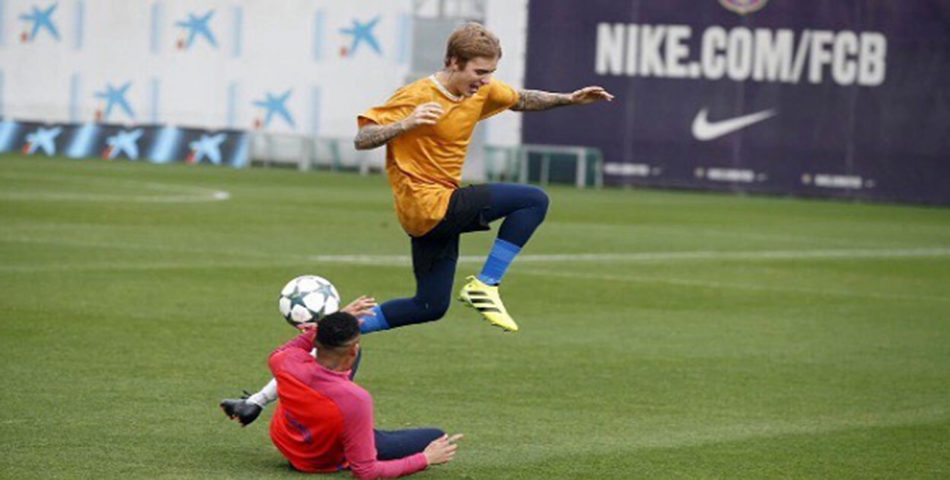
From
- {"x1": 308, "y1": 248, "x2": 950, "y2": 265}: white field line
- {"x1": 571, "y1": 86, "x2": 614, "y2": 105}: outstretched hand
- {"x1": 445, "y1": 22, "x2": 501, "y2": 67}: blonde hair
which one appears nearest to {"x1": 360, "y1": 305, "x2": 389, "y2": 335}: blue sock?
{"x1": 445, "y1": 22, "x2": 501, "y2": 67}: blonde hair

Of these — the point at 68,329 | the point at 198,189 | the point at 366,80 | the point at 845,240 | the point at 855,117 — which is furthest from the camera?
the point at 366,80

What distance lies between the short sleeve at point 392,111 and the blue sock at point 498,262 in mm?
1137

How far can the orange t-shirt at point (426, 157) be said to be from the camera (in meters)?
12.1

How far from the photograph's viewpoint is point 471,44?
38.9 feet

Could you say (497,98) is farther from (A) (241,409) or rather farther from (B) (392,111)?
(A) (241,409)

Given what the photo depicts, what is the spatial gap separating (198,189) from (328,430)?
1147 inches

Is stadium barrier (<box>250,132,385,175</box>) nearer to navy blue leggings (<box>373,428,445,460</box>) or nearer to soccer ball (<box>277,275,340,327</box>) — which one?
soccer ball (<box>277,275,340,327</box>)

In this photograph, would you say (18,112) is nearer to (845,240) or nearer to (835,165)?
(835,165)

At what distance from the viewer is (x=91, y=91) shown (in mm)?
53969

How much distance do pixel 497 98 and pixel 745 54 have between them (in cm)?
3372

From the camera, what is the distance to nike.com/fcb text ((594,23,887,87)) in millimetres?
44906

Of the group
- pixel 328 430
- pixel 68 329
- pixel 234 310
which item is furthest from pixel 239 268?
pixel 328 430

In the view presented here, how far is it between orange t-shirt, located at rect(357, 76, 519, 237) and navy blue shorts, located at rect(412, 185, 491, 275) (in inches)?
2.4

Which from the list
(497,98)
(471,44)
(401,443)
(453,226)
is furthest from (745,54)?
(401,443)
